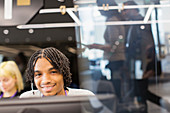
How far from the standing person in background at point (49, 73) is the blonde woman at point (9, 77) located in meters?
0.14

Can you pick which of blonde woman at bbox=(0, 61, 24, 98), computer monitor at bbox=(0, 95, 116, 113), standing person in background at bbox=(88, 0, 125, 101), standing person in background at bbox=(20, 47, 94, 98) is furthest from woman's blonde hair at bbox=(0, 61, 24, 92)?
computer monitor at bbox=(0, 95, 116, 113)

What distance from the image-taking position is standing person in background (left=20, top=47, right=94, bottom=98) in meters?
0.90

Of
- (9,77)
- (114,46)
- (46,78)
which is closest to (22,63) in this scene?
(9,77)

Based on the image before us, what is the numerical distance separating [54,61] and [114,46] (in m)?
0.49

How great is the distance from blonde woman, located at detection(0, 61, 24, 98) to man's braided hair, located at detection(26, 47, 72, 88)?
11 cm

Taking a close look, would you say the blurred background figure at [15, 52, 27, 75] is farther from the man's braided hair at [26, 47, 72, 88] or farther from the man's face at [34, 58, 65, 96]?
the man's face at [34, 58, 65, 96]

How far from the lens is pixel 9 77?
3.84ft

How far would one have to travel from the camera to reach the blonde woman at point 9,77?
1127 mm

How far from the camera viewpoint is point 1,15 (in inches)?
43.0

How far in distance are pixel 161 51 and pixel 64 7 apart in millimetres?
695

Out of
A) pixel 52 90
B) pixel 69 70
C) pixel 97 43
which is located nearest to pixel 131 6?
pixel 97 43

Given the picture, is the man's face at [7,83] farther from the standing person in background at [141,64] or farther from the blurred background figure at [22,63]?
the standing person in background at [141,64]

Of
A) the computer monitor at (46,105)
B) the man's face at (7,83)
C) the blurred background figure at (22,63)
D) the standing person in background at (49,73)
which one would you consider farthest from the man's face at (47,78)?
the computer monitor at (46,105)

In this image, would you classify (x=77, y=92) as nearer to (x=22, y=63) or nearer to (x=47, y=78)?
(x=47, y=78)
